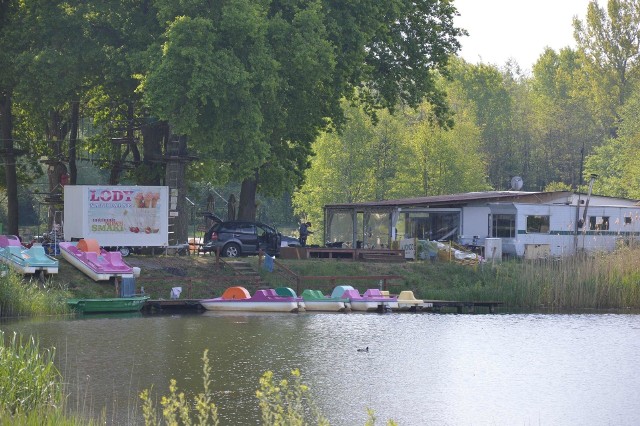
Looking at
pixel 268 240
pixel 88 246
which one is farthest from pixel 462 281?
pixel 88 246

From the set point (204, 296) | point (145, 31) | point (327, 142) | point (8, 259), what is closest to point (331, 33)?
point (145, 31)

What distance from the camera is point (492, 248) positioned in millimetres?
49156

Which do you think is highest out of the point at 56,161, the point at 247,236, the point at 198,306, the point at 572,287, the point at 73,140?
the point at 73,140

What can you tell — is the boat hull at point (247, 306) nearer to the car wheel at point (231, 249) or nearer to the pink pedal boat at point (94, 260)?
the pink pedal boat at point (94, 260)

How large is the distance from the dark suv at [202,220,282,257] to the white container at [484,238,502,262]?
9.56m

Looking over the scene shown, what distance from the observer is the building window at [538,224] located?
50.9m

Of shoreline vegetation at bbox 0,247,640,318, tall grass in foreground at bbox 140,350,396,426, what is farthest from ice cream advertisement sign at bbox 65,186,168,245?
tall grass in foreground at bbox 140,350,396,426

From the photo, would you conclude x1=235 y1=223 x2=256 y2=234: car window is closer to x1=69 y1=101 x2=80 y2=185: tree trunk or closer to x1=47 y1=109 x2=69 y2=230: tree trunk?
x1=47 y1=109 x2=69 y2=230: tree trunk

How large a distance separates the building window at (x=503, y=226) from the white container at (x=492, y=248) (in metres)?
1.40

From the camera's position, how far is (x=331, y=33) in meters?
43.2

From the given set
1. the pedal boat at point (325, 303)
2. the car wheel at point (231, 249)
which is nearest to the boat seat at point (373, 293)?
the pedal boat at point (325, 303)

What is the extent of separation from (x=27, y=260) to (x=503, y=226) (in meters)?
23.5

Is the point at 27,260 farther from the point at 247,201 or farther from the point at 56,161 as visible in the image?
the point at 56,161

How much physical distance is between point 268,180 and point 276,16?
10.8 metres
